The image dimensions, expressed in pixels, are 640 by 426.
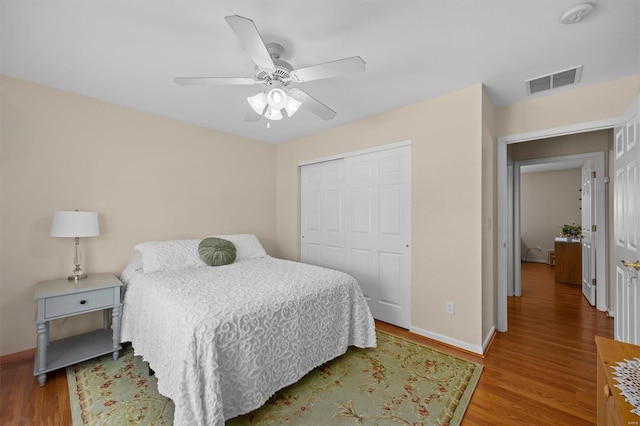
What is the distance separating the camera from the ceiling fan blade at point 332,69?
1.43 m

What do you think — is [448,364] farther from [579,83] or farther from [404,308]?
[579,83]

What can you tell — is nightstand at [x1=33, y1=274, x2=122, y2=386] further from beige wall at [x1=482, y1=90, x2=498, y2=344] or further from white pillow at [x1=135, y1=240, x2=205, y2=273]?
beige wall at [x1=482, y1=90, x2=498, y2=344]

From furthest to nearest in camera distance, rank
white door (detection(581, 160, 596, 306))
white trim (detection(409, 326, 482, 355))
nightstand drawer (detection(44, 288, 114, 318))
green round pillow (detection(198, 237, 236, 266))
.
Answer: white door (detection(581, 160, 596, 306))
green round pillow (detection(198, 237, 236, 266))
white trim (detection(409, 326, 482, 355))
nightstand drawer (detection(44, 288, 114, 318))

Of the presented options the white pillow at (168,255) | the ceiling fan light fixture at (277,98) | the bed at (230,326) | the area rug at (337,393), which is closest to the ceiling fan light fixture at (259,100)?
the ceiling fan light fixture at (277,98)

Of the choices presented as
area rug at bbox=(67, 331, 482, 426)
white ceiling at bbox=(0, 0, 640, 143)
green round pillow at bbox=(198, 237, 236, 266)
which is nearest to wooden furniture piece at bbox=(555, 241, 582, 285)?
white ceiling at bbox=(0, 0, 640, 143)

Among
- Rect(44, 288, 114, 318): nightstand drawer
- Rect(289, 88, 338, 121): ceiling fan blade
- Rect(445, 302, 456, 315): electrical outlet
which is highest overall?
Rect(289, 88, 338, 121): ceiling fan blade

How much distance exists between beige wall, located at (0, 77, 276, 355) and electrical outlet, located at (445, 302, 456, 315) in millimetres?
2790

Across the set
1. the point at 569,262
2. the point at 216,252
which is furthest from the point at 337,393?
the point at 569,262

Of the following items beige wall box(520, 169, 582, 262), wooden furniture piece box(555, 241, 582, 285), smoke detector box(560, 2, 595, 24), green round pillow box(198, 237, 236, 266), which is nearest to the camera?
smoke detector box(560, 2, 595, 24)

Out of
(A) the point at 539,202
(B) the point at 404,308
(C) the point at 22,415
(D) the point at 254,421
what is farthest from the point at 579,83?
(A) the point at 539,202

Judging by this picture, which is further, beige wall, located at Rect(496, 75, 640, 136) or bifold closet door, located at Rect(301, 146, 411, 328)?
bifold closet door, located at Rect(301, 146, 411, 328)

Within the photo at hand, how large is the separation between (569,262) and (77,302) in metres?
6.82

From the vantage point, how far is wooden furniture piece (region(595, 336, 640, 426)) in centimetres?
72

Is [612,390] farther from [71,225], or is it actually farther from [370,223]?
[71,225]
